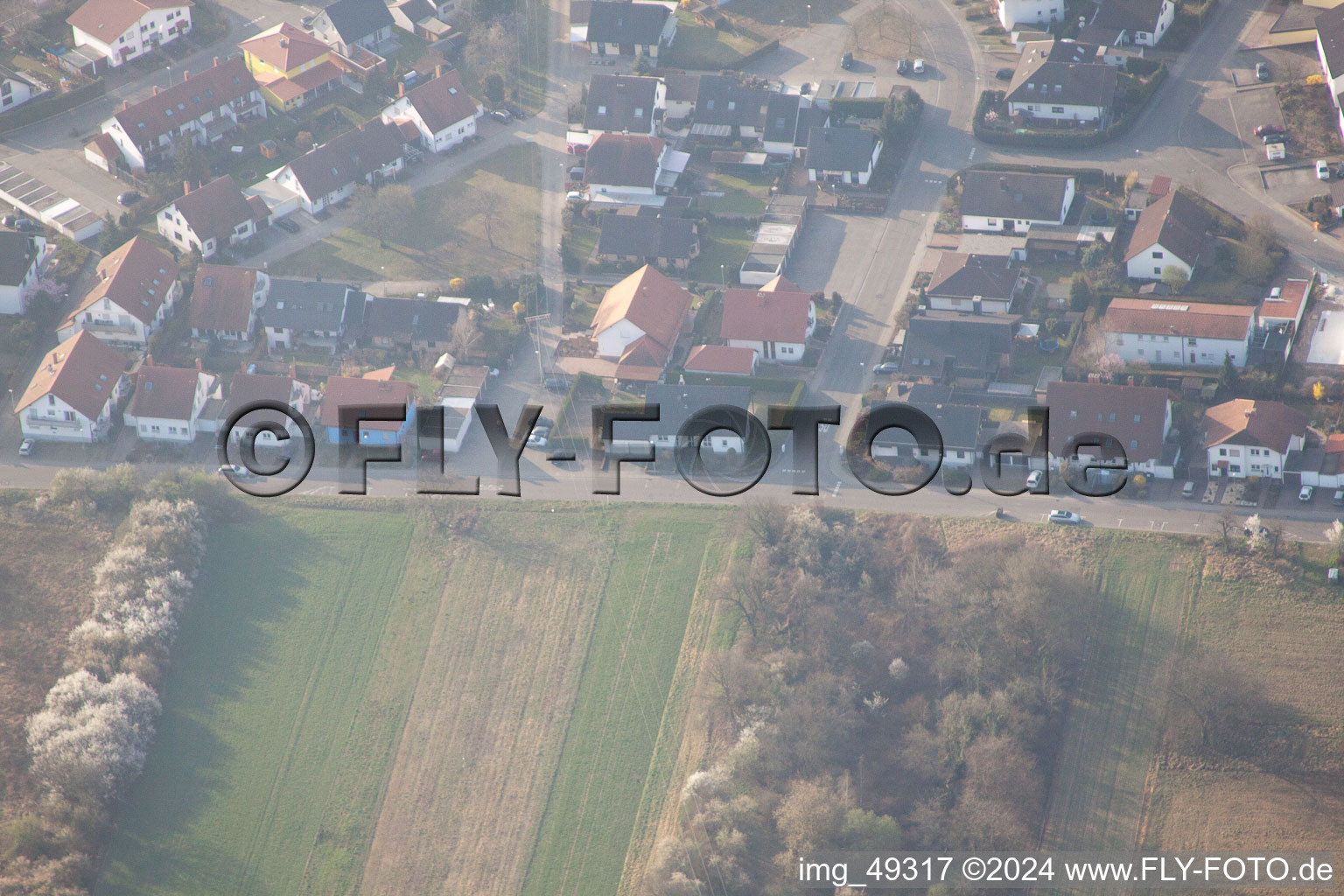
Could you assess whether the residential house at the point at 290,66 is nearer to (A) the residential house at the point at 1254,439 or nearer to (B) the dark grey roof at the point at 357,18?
(B) the dark grey roof at the point at 357,18

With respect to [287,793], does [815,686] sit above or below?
above

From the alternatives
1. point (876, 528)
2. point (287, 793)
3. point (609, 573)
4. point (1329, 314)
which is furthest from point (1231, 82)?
point (287, 793)

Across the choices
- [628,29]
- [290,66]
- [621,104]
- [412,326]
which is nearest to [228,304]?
[412,326]

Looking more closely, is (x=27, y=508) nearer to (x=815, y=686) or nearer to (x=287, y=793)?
(x=287, y=793)

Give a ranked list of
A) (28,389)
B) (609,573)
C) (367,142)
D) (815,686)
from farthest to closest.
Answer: (367,142)
(28,389)
(609,573)
(815,686)

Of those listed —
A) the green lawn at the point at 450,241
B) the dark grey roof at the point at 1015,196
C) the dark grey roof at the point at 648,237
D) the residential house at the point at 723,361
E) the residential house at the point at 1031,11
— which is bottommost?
the residential house at the point at 723,361

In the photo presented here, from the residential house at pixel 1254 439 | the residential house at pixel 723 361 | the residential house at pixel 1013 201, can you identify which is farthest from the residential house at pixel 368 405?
the residential house at pixel 1254 439

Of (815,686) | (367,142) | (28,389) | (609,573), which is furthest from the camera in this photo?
(367,142)
